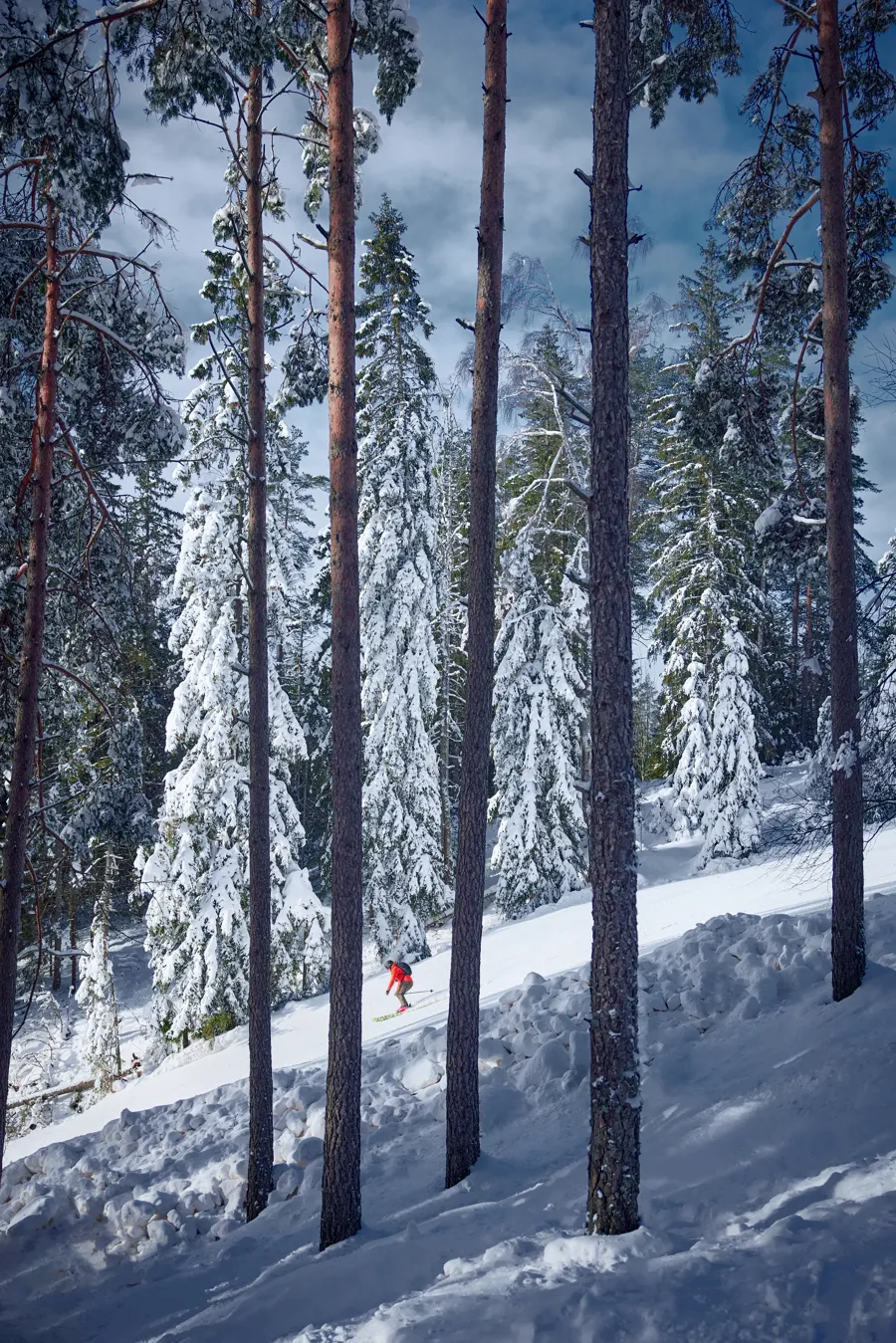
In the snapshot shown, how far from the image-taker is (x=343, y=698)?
735cm

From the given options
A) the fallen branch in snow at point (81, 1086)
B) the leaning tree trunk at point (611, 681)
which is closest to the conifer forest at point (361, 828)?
the leaning tree trunk at point (611, 681)

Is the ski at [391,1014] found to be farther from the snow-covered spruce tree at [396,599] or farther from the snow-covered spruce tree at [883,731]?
the snow-covered spruce tree at [883,731]

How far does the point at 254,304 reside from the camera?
9070mm

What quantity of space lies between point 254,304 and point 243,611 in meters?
6.73

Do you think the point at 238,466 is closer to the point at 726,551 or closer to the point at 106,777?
the point at 106,777

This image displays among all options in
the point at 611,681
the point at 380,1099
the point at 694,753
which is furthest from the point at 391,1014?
the point at 611,681

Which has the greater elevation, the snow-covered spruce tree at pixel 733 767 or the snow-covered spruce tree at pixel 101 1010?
the snow-covered spruce tree at pixel 733 767

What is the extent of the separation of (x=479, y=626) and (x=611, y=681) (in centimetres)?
275

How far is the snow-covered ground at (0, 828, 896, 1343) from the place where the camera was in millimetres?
4074

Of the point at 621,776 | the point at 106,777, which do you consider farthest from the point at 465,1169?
the point at 106,777

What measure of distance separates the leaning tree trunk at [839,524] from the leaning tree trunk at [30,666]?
310 inches

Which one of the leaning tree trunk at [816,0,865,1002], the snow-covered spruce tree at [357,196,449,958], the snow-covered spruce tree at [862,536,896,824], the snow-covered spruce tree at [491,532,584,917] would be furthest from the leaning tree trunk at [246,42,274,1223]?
the snow-covered spruce tree at [491,532,584,917]

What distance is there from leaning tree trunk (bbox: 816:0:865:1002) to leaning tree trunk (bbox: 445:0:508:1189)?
3.42 m

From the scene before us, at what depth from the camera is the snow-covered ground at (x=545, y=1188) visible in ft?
13.4
